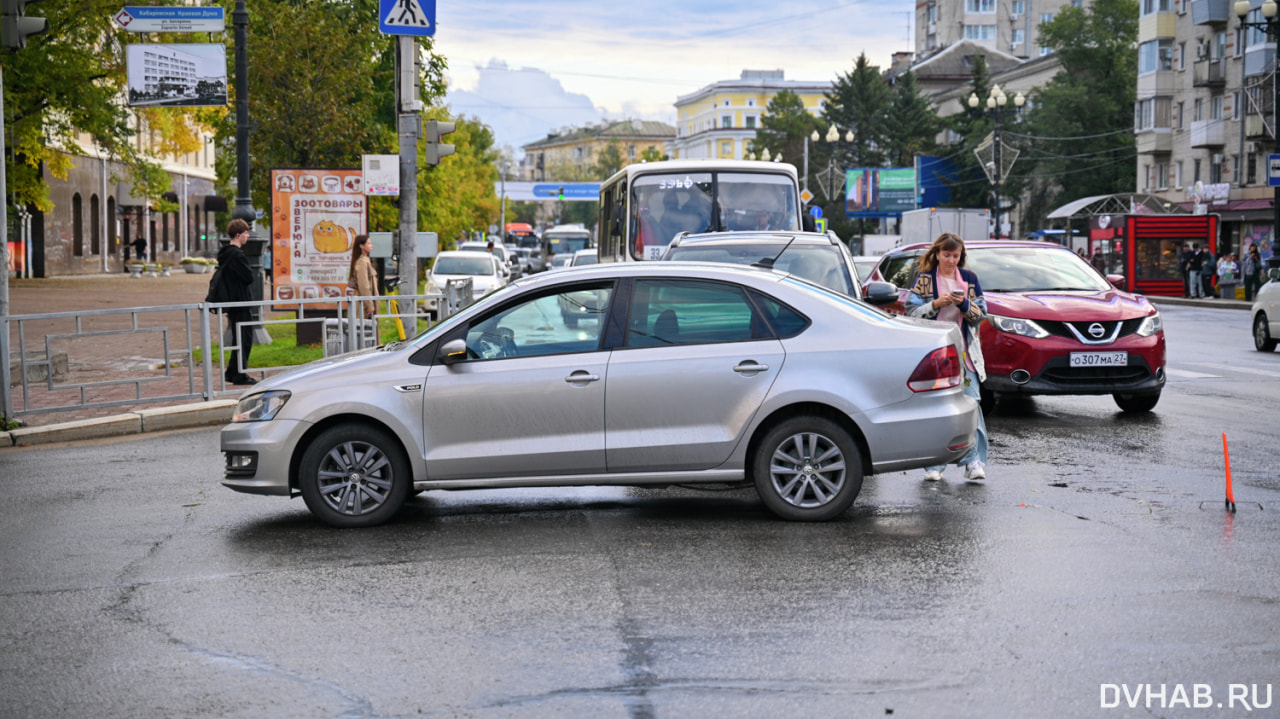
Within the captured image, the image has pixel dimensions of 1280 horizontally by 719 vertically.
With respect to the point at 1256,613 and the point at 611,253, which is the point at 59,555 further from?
the point at 611,253

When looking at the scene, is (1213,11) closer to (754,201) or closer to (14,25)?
(754,201)

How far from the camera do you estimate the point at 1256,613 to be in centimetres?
596

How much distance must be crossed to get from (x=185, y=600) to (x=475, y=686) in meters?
2.05

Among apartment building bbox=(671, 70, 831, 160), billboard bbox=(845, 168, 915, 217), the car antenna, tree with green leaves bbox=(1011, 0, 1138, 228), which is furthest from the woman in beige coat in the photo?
apartment building bbox=(671, 70, 831, 160)

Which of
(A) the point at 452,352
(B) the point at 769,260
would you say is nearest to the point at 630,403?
(A) the point at 452,352

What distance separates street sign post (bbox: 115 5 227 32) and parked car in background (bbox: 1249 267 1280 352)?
1676 cm

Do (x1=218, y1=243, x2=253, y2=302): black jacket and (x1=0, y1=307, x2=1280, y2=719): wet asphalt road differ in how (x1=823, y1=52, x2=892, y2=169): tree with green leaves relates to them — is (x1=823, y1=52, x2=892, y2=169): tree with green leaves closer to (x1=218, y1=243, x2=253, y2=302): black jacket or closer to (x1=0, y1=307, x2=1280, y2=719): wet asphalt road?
(x1=218, y1=243, x2=253, y2=302): black jacket

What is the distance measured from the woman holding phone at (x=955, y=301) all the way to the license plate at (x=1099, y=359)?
323 cm

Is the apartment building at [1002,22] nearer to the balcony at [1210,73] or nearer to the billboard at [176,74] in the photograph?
the balcony at [1210,73]

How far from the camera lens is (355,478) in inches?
318

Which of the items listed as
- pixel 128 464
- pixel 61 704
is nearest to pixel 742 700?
pixel 61 704

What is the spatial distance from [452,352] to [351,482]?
3.24 feet

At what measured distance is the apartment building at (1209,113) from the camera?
56.9 meters

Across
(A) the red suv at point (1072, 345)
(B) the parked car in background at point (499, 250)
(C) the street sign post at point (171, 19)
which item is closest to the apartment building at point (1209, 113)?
(B) the parked car in background at point (499, 250)
